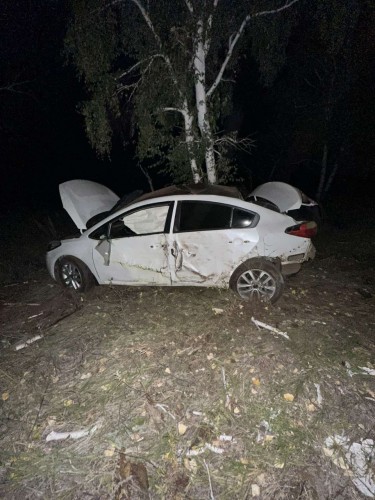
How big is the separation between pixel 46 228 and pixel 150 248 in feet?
24.5

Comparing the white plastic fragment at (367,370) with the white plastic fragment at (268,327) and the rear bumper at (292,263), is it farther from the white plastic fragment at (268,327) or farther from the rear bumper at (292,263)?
the rear bumper at (292,263)

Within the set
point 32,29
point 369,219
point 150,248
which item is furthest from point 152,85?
point 369,219

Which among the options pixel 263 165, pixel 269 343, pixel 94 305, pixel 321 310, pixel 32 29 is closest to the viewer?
pixel 269 343

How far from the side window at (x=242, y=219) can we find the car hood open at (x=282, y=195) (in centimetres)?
71

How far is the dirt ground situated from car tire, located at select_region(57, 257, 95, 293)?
32 cm

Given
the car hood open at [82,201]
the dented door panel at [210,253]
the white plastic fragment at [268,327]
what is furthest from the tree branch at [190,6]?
the white plastic fragment at [268,327]

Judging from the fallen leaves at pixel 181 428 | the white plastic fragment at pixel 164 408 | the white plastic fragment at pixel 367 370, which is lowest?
the white plastic fragment at pixel 367 370

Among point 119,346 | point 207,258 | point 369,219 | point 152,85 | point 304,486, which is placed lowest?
point 369,219

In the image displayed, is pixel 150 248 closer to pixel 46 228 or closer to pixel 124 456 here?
pixel 124 456

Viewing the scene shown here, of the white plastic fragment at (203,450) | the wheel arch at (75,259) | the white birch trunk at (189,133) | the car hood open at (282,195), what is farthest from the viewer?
the white birch trunk at (189,133)

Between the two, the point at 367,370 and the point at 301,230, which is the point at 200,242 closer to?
the point at 301,230

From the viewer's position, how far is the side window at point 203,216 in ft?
16.3

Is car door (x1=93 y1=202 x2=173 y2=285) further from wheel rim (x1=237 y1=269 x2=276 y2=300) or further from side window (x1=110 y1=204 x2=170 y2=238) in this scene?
wheel rim (x1=237 y1=269 x2=276 y2=300)

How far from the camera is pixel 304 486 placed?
2.70m
